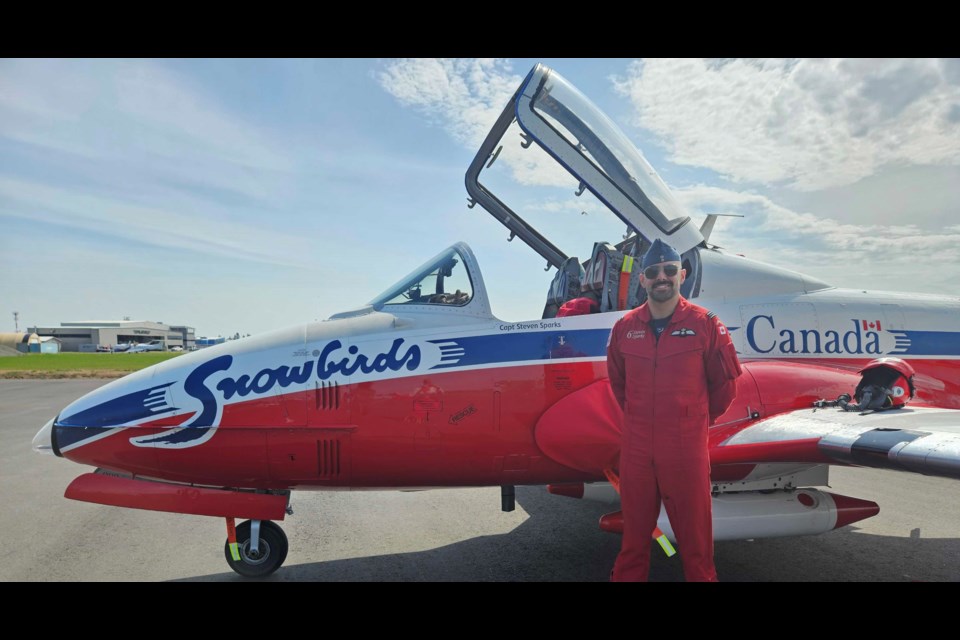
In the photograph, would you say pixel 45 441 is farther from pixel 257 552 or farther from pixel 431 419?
pixel 431 419

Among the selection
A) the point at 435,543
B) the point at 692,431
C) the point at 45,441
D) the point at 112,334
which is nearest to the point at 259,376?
the point at 45,441

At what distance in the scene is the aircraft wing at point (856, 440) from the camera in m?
2.98

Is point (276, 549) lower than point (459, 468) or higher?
lower

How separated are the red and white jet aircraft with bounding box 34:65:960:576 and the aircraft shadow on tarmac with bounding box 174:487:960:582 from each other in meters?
0.55

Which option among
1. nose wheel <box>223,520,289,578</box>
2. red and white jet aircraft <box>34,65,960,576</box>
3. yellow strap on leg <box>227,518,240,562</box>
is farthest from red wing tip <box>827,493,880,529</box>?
yellow strap on leg <box>227,518,240,562</box>

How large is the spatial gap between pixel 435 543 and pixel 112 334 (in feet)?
360

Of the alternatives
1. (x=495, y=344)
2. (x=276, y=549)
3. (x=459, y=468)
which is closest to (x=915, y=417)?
(x=495, y=344)

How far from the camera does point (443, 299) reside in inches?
163

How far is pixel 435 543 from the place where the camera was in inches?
194

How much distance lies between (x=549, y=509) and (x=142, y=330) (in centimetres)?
11820

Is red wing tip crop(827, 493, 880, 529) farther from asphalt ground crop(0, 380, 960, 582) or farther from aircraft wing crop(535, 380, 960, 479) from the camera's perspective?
aircraft wing crop(535, 380, 960, 479)

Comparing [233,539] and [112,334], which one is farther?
[112,334]

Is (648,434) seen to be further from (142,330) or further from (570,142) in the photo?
(142,330)

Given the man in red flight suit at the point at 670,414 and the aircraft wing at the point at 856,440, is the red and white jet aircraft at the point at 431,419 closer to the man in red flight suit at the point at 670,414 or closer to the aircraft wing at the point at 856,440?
the aircraft wing at the point at 856,440
